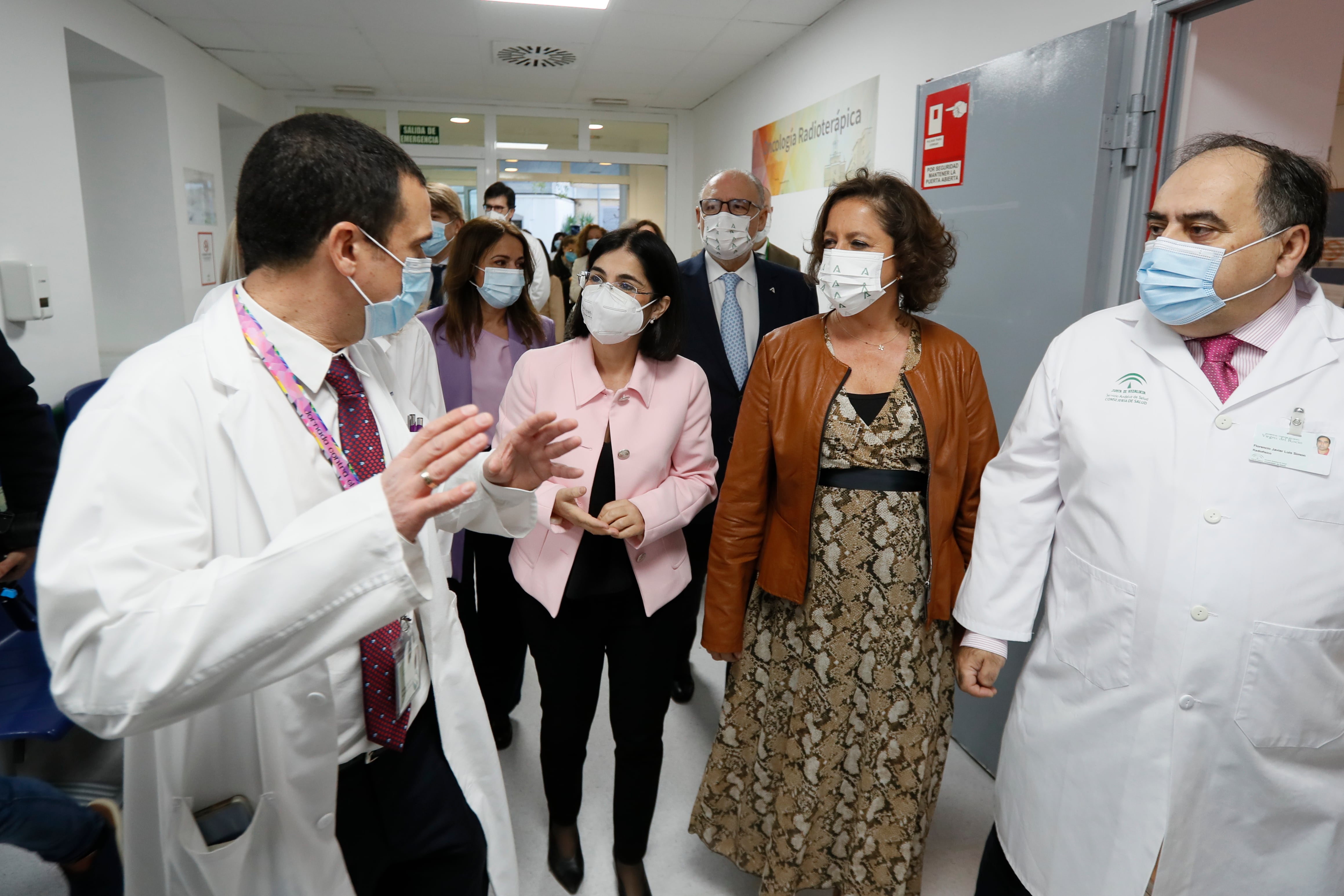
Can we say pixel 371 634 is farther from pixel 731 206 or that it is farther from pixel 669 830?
pixel 731 206

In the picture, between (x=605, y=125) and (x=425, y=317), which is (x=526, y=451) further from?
(x=605, y=125)

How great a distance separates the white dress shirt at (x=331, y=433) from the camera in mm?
1160

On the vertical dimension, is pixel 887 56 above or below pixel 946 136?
above

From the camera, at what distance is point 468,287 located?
280 cm

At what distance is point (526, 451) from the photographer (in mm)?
1341

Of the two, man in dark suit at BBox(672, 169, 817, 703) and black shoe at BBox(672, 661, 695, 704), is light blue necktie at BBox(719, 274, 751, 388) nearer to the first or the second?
man in dark suit at BBox(672, 169, 817, 703)

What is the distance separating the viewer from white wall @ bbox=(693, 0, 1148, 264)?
303cm

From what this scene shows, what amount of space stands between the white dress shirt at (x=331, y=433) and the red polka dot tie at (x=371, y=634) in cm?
1

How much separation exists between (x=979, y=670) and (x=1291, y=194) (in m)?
1.02

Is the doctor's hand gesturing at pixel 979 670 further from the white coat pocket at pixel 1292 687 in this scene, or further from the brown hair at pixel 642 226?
the brown hair at pixel 642 226

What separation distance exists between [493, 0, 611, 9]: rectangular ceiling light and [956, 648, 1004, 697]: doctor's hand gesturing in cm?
467

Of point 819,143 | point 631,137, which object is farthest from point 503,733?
point 631,137

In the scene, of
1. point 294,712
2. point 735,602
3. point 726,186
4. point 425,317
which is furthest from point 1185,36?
point 294,712

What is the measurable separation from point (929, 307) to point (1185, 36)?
3.57 ft
